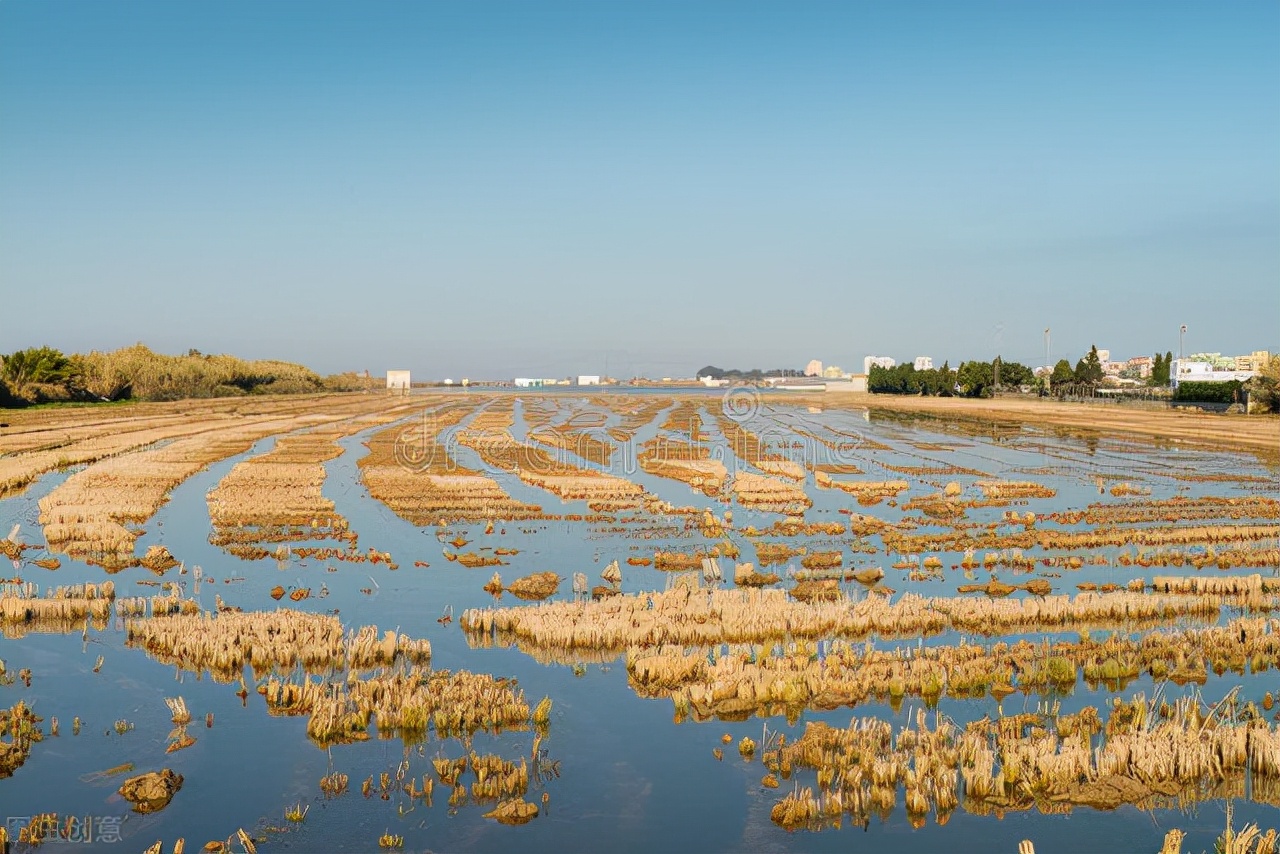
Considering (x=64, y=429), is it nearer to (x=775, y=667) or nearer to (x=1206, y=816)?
(x=775, y=667)

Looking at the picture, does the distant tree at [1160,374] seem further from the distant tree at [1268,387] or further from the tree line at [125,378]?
the tree line at [125,378]

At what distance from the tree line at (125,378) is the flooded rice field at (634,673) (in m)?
47.7

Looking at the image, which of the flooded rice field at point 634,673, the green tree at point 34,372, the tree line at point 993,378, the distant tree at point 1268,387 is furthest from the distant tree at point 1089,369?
the green tree at point 34,372

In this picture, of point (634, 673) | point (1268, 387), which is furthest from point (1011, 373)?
point (634, 673)

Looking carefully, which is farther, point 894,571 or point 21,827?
point 894,571

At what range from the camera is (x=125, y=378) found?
263ft

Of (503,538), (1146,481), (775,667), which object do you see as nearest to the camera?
(775,667)

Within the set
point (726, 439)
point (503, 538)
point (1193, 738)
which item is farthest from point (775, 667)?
point (726, 439)

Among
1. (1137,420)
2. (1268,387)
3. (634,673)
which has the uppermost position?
(1268,387)

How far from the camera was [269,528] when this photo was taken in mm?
22969

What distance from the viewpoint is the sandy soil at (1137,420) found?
50331mm

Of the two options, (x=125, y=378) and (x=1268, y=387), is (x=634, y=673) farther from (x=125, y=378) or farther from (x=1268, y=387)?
(x=125, y=378)

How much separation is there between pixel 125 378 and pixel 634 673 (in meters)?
79.4

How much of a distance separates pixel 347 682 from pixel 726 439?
40305 mm
